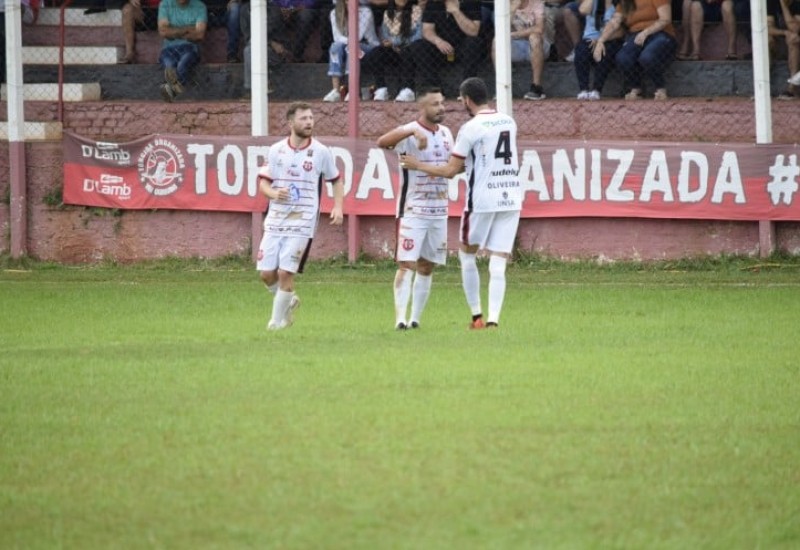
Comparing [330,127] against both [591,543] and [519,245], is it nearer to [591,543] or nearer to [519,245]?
[519,245]

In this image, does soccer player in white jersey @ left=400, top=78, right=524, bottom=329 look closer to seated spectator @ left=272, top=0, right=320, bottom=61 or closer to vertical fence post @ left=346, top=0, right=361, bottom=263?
vertical fence post @ left=346, top=0, right=361, bottom=263

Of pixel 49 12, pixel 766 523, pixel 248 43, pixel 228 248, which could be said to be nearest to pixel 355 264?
pixel 228 248

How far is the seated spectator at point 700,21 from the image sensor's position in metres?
22.2

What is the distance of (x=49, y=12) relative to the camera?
25.4 meters

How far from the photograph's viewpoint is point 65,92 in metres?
24.3

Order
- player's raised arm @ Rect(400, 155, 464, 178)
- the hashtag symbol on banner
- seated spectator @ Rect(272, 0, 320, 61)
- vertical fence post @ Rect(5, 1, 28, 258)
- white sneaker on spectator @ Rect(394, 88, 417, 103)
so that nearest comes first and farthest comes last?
player's raised arm @ Rect(400, 155, 464, 178), the hashtag symbol on banner, white sneaker on spectator @ Rect(394, 88, 417, 103), vertical fence post @ Rect(5, 1, 28, 258), seated spectator @ Rect(272, 0, 320, 61)

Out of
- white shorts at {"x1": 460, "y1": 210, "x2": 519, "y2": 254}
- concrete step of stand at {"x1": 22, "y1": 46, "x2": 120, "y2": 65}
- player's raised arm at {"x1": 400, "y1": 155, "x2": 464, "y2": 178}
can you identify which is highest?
concrete step of stand at {"x1": 22, "y1": 46, "x2": 120, "y2": 65}

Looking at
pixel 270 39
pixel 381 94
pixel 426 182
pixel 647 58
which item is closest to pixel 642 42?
pixel 647 58

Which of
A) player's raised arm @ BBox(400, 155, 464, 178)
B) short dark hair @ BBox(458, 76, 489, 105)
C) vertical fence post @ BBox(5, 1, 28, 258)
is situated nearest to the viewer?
short dark hair @ BBox(458, 76, 489, 105)

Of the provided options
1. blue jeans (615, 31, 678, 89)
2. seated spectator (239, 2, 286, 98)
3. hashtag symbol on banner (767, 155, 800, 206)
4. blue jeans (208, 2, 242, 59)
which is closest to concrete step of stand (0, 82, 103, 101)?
blue jeans (208, 2, 242, 59)

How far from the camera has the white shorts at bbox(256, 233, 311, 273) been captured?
14.7 metres

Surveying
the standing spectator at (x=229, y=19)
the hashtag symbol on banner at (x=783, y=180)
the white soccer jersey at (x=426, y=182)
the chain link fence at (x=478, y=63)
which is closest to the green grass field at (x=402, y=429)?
the white soccer jersey at (x=426, y=182)

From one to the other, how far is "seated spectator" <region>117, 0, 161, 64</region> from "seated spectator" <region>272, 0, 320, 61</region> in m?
2.11

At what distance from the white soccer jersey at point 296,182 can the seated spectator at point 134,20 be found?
10.5 metres
